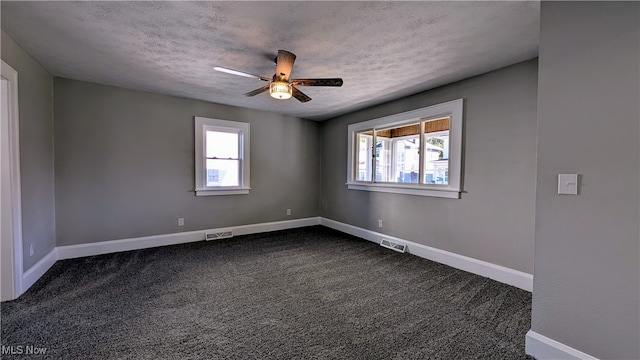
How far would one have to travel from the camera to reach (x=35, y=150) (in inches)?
114

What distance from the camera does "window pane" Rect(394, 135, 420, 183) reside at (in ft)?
13.0

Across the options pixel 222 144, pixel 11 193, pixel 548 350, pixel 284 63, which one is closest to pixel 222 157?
pixel 222 144

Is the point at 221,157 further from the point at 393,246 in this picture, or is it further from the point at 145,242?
the point at 393,246

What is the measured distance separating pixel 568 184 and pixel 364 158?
351 cm

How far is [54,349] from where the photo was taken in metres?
1.75

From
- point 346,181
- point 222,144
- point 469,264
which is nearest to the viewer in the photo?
point 469,264

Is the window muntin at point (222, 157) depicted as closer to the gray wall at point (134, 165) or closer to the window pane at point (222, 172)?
the window pane at point (222, 172)

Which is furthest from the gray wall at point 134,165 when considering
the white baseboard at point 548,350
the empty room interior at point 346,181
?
the white baseboard at point 548,350

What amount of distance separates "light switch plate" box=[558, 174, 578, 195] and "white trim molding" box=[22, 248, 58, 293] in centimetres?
462

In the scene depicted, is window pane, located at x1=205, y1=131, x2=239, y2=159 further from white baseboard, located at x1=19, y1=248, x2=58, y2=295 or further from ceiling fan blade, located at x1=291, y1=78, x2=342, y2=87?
ceiling fan blade, located at x1=291, y1=78, x2=342, y2=87

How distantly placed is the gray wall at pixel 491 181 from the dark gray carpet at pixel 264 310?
1.33ft

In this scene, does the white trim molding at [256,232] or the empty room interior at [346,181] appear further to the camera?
the white trim molding at [256,232]

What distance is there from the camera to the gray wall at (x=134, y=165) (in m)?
3.52

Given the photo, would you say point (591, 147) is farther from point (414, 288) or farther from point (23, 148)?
point (23, 148)
